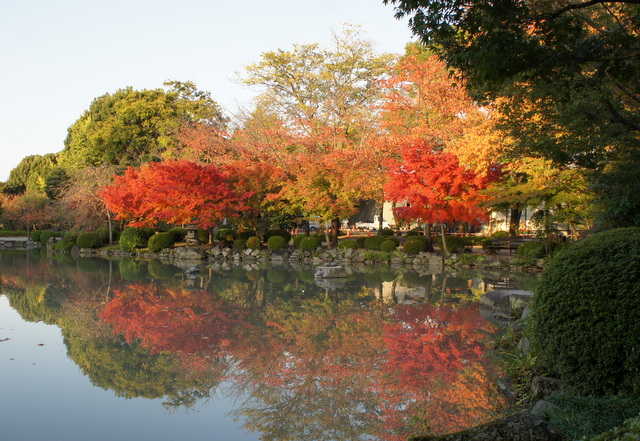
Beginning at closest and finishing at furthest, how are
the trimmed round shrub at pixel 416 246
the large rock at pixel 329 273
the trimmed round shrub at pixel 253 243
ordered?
the large rock at pixel 329 273, the trimmed round shrub at pixel 416 246, the trimmed round shrub at pixel 253 243

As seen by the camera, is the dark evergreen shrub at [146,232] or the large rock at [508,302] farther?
the dark evergreen shrub at [146,232]

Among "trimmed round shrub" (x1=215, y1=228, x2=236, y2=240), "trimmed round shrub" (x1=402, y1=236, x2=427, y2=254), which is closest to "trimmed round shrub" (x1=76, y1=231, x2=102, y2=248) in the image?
"trimmed round shrub" (x1=215, y1=228, x2=236, y2=240)

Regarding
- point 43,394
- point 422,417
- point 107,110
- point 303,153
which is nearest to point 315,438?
point 422,417

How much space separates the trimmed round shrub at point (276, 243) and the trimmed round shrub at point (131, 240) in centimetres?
765

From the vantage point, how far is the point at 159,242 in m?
27.9

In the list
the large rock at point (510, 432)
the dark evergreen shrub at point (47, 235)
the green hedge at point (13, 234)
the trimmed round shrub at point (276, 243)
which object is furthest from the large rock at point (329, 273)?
the green hedge at point (13, 234)

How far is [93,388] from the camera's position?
20.7 ft

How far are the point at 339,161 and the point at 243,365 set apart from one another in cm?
1764

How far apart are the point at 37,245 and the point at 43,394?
38.0 metres

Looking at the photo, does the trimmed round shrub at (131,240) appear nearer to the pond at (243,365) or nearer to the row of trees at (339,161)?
the row of trees at (339,161)

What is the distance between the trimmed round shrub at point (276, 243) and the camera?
85.8 ft

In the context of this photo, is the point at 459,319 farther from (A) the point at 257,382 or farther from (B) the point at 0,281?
(B) the point at 0,281

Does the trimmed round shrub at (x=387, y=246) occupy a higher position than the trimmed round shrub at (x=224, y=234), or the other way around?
the trimmed round shrub at (x=224, y=234)

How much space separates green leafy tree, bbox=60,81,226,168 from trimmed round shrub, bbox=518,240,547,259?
1950 centimetres
